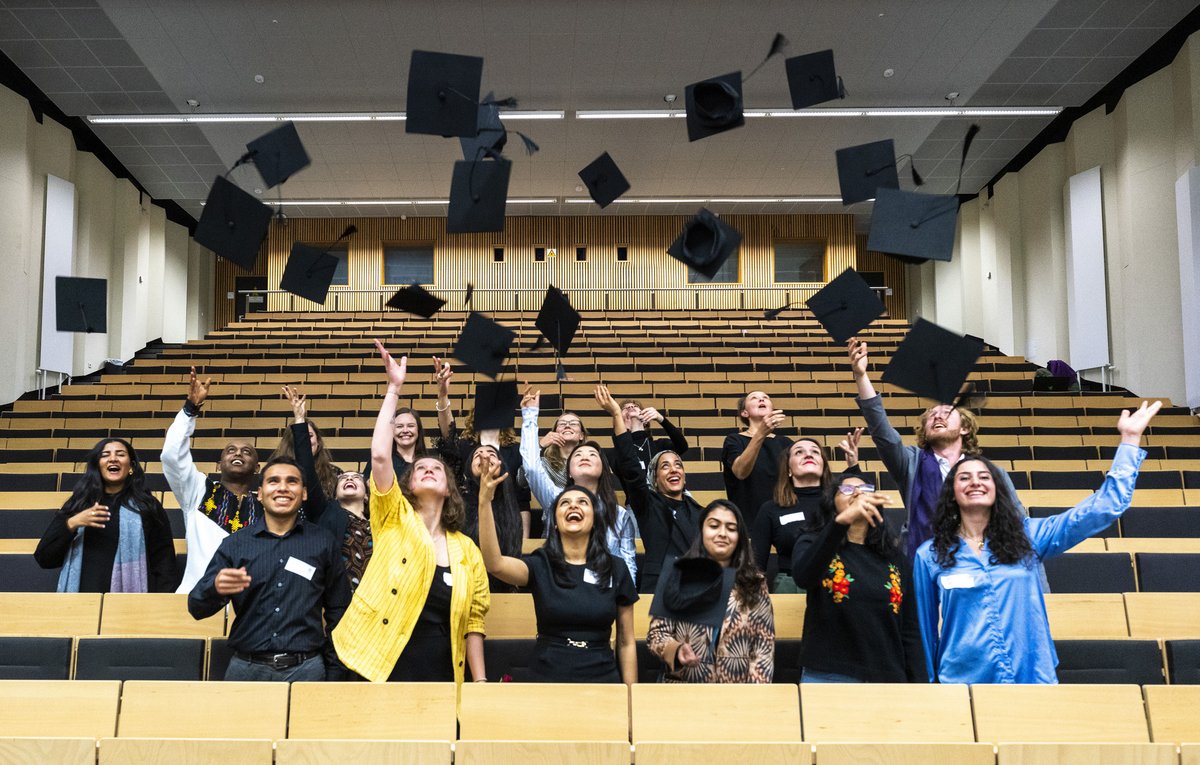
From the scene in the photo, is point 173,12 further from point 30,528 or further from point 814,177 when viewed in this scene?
point 814,177

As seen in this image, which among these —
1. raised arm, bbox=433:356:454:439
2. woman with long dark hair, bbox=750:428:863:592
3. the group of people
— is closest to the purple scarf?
the group of people

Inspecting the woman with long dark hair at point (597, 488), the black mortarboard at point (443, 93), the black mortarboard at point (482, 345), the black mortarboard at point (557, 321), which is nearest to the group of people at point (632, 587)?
the woman with long dark hair at point (597, 488)

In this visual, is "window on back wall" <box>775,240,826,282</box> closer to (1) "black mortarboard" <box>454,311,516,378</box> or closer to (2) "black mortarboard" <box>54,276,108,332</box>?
(2) "black mortarboard" <box>54,276,108,332</box>

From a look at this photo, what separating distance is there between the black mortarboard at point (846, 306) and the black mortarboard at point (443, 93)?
164 centimetres

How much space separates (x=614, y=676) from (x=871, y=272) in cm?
1476

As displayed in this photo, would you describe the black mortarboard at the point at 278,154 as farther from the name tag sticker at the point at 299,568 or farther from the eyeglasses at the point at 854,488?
the eyeglasses at the point at 854,488

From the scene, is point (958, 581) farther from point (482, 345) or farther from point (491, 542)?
point (482, 345)

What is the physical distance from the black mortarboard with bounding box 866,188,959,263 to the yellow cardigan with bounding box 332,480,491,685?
2.05 metres

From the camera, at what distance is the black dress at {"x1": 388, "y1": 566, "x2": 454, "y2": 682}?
2664 mm

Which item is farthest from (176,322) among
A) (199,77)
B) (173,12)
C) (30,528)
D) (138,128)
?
(30,528)

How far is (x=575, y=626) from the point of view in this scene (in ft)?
8.66

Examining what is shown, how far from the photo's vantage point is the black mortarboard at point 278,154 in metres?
4.20

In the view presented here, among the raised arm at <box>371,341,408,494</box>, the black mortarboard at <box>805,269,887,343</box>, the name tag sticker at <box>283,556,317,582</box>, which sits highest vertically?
the black mortarboard at <box>805,269,887,343</box>

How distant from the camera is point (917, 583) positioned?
2.61 metres
